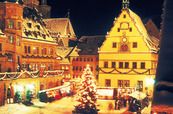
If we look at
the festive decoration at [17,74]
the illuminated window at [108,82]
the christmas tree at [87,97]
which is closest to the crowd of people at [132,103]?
the christmas tree at [87,97]

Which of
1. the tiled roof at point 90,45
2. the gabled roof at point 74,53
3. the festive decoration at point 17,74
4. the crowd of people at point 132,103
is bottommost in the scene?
the crowd of people at point 132,103

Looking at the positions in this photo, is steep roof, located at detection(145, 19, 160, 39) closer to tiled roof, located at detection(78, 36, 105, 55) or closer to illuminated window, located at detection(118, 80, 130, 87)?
tiled roof, located at detection(78, 36, 105, 55)

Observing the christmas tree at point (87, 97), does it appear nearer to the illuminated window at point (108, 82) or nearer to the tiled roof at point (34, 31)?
the illuminated window at point (108, 82)

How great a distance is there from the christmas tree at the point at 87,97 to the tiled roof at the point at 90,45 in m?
35.9

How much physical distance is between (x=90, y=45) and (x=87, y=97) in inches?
1556

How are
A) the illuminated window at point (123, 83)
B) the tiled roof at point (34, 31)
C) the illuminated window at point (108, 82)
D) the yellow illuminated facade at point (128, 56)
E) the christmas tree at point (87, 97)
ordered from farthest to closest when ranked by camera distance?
the illuminated window at point (108, 82) < the illuminated window at point (123, 83) < the tiled roof at point (34, 31) < the yellow illuminated facade at point (128, 56) < the christmas tree at point (87, 97)

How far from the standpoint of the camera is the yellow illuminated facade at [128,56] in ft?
174

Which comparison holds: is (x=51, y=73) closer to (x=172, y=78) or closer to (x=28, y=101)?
(x=28, y=101)

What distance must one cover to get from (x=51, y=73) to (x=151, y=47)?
18458 mm

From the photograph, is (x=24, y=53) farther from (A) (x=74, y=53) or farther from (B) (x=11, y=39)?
(A) (x=74, y=53)

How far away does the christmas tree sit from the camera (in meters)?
35.0

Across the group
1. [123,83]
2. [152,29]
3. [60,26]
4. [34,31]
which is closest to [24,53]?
[34,31]

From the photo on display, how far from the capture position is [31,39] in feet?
180

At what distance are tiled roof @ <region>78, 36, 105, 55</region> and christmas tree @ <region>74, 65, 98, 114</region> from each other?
118ft
